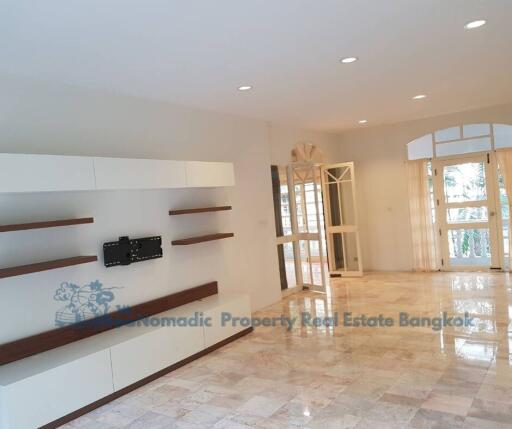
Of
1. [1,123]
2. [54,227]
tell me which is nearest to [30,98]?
[1,123]

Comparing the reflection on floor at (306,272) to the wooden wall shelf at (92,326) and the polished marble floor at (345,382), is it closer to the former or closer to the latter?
the polished marble floor at (345,382)

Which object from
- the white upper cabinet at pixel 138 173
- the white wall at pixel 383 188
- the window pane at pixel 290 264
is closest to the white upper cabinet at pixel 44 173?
the white upper cabinet at pixel 138 173

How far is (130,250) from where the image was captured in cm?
423

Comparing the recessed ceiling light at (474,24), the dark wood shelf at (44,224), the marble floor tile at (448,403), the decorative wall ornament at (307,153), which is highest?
the recessed ceiling light at (474,24)

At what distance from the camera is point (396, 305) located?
19.2 ft

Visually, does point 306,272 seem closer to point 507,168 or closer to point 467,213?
point 467,213

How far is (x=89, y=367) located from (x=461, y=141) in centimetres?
679

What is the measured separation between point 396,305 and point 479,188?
2.97 metres

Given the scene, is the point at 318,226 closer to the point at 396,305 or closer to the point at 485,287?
the point at 396,305

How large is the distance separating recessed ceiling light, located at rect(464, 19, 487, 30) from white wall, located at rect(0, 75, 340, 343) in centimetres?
304

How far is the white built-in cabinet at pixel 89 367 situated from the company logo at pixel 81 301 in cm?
21

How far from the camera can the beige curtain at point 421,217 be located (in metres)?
7.81

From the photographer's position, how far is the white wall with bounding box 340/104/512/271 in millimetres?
8047

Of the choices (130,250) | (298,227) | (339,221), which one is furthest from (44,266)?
(339,221)
